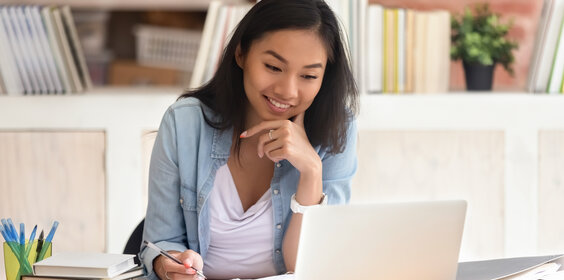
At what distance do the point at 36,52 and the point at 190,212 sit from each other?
4.33ft

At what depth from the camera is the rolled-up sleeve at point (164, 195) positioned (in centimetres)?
152

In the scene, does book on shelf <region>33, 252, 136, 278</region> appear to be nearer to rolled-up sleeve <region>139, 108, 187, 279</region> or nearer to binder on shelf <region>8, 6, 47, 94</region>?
rolled-up sleeve <region>139, 108, 187, 279</region>

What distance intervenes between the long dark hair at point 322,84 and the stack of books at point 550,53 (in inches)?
46.9

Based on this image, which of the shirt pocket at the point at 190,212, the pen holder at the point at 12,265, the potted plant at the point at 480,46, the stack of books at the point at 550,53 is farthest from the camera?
the potted plant at the point at 480,46

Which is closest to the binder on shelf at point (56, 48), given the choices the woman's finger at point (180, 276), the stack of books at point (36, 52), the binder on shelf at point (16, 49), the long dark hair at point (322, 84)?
the stack of books at point (36, 52)

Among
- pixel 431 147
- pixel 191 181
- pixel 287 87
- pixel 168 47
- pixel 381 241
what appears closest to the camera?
pixel 381 241

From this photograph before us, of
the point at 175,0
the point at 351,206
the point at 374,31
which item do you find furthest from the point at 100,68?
the point at 351,206

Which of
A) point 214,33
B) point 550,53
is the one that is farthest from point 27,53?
point 550,53

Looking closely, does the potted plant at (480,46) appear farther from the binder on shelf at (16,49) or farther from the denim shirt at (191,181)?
the binder on shelf at (16,49)

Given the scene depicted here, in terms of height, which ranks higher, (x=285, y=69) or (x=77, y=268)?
(x=285, y=69)

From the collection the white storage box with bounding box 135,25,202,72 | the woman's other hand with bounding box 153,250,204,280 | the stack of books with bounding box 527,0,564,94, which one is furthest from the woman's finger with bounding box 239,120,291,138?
the white storage box with bounding box 135,25,202,72

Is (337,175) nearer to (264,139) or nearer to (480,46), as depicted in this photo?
(264,139)

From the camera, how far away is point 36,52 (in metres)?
2.61

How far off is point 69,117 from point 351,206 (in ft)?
5.66
